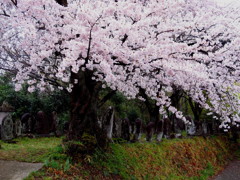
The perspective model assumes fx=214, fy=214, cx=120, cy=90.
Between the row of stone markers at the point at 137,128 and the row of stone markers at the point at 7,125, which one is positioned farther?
the row of stone markers at the point at 7,125

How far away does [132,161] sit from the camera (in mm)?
6734

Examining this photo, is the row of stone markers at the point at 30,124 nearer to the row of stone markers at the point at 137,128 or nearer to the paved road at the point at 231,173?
the row of stone markers at the point at 137,128

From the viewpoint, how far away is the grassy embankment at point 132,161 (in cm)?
523

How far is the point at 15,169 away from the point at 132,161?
334cm

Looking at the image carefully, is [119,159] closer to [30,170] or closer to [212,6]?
[30,170]

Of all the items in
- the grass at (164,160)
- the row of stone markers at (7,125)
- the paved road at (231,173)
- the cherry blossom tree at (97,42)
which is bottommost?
the paved road at (231,173)

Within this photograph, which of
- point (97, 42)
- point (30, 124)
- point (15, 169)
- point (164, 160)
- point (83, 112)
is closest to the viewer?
point (97, 42)

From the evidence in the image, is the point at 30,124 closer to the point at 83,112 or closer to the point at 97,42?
the point at 83,112

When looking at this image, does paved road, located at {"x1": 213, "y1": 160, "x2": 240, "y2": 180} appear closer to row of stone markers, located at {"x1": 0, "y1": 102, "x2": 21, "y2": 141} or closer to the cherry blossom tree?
the cherry blossom tree

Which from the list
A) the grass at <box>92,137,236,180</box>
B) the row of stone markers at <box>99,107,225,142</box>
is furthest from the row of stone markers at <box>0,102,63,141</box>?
the grass at <box>92,137,236,180</box>

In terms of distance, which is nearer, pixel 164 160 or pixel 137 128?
pixel 137 128

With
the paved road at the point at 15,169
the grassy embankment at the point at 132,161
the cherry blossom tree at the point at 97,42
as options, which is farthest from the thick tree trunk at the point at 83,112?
the paved road at the point at 15,169

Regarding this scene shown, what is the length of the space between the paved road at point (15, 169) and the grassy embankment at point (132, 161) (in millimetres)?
270

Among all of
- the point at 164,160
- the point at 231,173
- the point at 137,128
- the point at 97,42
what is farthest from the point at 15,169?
the point at 231,173
